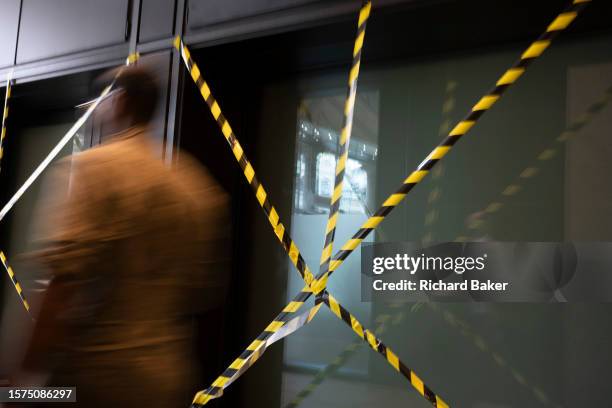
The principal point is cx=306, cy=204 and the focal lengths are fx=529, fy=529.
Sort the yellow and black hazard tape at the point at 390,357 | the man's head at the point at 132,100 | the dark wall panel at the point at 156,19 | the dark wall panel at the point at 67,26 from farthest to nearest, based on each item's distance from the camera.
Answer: the dark wall panel at the point at 67,26, the dark wall panel at the point at 156,19, the yellow and black hazard tape at the point at 390,357, the man's head at the point at 132,100

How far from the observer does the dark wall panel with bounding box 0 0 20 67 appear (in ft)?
7.96

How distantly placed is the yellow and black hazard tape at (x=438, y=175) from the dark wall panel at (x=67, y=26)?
4.11ft

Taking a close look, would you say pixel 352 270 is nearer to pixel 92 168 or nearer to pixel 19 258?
pixel 92 168

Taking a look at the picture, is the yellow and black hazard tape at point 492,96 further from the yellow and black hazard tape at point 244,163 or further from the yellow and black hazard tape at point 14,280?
the yellow and black hazard tape at point 14,280

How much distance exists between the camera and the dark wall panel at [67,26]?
82.6 inches

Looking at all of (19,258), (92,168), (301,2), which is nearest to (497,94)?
(301,2)

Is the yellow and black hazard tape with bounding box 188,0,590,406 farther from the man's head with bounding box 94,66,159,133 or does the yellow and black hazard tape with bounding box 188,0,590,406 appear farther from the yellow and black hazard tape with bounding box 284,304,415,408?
the man's head with bounding box 94,66,159,133

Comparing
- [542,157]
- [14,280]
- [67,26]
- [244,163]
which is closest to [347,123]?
[244,163]

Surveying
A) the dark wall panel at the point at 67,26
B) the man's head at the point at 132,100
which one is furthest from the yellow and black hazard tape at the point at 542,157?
the dark wall panel at the point at 67,26

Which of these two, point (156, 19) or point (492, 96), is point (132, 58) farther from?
point (492, 96)

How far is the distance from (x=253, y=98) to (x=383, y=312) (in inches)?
38.6

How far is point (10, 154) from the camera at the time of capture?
283 centimetres

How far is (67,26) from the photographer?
7.36 ft

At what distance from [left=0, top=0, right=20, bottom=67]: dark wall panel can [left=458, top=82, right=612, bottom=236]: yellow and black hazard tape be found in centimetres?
214
